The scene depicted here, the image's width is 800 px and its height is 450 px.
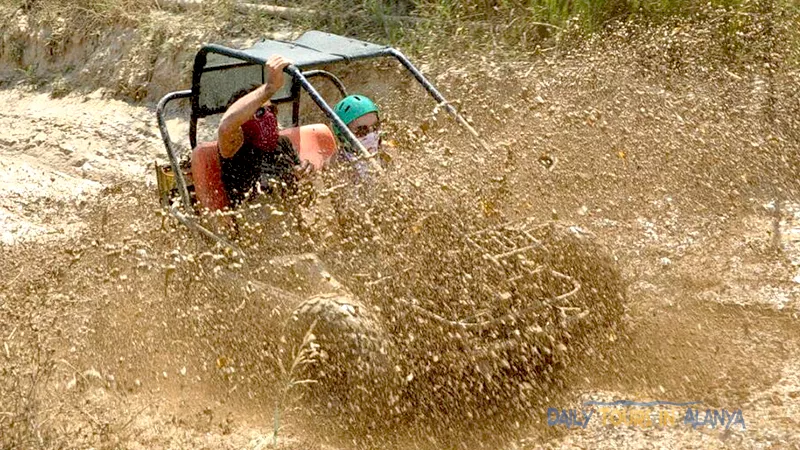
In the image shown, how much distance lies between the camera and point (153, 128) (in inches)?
301

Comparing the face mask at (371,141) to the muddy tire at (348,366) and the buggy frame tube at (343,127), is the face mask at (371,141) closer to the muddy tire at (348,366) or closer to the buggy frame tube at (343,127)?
the buggy frame tube at (343,127)

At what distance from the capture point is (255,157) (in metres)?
4.36

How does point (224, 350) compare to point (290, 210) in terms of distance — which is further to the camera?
point (290, 210)

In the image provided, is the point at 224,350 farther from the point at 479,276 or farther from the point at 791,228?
the point at 791,228

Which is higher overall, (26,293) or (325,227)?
(325,227)

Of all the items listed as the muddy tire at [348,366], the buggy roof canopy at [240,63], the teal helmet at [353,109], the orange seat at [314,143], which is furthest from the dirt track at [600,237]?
the buggy roof canopy at [240,63]

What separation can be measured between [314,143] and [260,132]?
0.40 metres

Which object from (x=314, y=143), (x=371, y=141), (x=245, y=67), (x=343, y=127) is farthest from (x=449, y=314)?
(x=245, y=67)

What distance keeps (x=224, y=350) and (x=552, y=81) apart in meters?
3.09

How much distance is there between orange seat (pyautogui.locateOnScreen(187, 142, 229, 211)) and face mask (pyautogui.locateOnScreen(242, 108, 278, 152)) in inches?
6.9

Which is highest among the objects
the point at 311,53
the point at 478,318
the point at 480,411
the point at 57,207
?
the point at 311,53

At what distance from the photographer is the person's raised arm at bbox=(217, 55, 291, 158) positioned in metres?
4.07

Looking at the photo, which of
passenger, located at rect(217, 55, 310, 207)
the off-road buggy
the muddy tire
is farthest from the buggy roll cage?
the muddy tire

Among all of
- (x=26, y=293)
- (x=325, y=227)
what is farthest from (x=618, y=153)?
(x=26, y=293)
